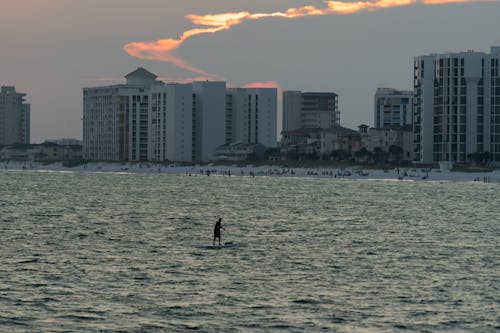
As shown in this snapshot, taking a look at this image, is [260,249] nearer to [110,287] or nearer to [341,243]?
[341,243]

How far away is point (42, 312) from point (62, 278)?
427 inches

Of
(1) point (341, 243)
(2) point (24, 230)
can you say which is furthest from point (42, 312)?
(2) point (24, 230)

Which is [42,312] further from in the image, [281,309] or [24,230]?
[24,230]

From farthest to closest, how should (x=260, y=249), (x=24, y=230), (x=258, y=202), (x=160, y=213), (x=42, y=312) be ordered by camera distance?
(x=258, y=202) < (x=160, y=213) < (x=24, y=230) < (x=260, y=249) < (x=42, y=312)

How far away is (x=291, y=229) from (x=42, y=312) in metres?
52.9

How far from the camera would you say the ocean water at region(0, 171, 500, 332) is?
44.3 meters

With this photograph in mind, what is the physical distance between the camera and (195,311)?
152 feet

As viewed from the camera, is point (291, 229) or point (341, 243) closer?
point (341, 243)

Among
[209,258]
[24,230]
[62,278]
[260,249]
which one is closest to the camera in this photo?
[62,278]

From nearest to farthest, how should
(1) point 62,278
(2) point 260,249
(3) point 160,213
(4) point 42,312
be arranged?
(4) point 42,312, (1) point 62,278, (2) point 260,249, (3) point 160,213

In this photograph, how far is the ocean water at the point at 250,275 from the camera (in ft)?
145

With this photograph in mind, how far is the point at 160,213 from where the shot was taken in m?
124

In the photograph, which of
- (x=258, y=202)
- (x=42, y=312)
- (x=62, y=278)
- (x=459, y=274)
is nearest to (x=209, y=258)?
(x=62, y=278)

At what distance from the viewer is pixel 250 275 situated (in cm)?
5859
